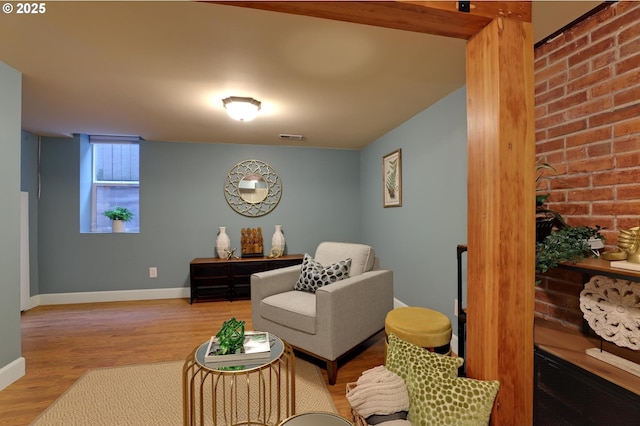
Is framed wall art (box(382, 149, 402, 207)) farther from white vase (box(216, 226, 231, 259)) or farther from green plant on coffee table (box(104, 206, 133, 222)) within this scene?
green plant on coffee table (box(104, 206, 133, 222))

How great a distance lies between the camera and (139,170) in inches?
159

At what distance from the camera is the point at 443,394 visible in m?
1.07

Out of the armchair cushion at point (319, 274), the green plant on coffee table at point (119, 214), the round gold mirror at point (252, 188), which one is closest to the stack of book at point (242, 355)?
the armchair cushion at point (319, 274)

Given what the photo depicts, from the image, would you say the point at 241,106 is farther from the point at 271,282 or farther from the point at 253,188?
Result: the point at 253,188

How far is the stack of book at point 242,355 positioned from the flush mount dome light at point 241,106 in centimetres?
183

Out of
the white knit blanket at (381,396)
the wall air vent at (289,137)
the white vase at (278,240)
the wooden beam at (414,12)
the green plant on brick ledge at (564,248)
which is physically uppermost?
the wall air vent at (289,137)

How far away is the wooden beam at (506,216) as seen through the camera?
1.13 metres

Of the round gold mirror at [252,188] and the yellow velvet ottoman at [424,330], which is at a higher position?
the round gold mirror at [252,188]

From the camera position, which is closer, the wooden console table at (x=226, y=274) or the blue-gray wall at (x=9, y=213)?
the blue-gray wall at (x=9, y=213)

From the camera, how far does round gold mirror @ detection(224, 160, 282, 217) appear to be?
4.29 meters

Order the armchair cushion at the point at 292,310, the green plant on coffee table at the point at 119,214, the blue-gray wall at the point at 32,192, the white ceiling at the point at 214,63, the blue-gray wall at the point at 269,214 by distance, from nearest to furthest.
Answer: the white ceiling at the point at 214,63 < the armchair cushion at the point at 292,310 < the blue-gray wall at the point at 269,214 < the blue-gray wall at the point at 32,192 < the green plant on coffee table at the point at 119,214

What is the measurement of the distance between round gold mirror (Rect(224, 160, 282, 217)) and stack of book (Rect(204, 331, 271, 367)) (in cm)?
290

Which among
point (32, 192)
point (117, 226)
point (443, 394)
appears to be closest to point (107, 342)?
point (117, 226)

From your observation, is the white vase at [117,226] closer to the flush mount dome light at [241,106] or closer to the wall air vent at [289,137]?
the wall air vent at [289,137]
